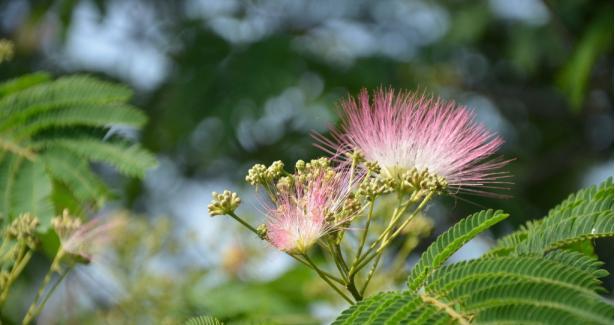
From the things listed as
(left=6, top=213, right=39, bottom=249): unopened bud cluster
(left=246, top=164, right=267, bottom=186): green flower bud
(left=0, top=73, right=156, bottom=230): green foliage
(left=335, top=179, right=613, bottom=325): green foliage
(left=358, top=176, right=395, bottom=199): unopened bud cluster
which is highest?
(left=0, top=73, right=156, bottom=230): green foliage

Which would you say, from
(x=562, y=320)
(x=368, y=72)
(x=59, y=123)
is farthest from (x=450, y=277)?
(x=368, y=72)

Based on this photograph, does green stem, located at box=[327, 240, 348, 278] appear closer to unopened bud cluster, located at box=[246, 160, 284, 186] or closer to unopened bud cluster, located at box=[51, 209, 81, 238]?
unopened bud cluster, located at box=[246, 160, 284, 186]

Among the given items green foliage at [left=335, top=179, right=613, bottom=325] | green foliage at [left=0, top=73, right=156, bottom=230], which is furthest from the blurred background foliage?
green foliage at [left=335, top=179, right=613, bottom=325]

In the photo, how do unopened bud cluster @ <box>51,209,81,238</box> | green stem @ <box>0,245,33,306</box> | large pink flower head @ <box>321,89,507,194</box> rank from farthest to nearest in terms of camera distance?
unopened bud cluster @ <box>51,209,81,238</box>, green stem @ <box>0,245,33,306</box>, large pink flower head @ <box>321,89,507,194</box>

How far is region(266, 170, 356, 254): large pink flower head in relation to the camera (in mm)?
2629

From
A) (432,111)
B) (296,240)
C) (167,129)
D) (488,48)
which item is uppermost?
(488,48)

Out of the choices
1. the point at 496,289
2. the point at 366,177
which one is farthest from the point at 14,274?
the point at 496,289

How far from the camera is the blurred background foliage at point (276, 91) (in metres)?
5.54

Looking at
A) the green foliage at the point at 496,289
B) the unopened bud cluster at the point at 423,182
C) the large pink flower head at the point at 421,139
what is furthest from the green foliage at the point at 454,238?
the large pink flower head at the point at 421,139

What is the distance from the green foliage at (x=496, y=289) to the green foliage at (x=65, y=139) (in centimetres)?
156

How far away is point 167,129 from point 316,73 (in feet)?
3.62

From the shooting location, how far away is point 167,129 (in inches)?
295

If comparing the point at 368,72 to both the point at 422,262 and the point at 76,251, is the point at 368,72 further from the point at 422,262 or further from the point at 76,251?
the point at 422,262

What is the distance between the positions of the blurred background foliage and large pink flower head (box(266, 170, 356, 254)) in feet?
5.37
